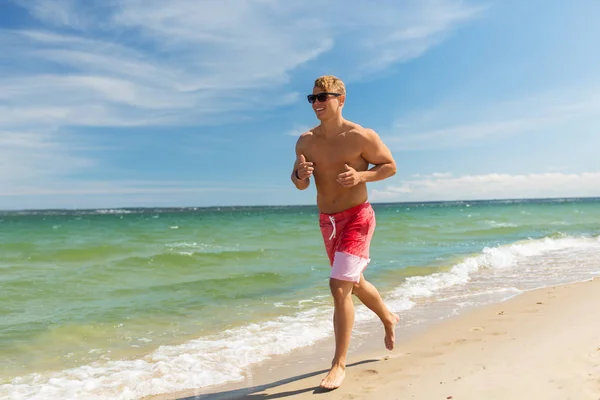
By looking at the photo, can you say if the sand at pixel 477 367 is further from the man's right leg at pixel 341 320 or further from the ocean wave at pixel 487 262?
the ocean wave at pixel 487 262

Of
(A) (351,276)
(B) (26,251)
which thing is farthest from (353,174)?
(B) (26,251)

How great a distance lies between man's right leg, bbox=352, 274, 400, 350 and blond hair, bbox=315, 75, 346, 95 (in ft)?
4.77

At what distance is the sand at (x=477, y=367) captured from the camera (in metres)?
3.07

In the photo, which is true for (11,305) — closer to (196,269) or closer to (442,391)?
(196,269)

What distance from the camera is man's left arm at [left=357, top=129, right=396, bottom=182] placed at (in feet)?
12.0

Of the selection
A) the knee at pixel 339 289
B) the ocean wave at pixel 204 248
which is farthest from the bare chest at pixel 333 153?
the ocean wave at pixel 204 248

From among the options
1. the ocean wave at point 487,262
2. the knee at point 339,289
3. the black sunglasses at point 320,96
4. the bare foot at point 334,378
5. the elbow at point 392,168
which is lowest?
the ocean wave at point 487,262

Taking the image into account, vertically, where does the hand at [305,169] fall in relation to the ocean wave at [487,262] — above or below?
above

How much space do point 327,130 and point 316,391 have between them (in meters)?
1.93

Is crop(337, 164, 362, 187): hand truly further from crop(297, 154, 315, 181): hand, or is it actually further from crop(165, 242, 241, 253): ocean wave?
crop(165, 242, 241, 253): ocean wave

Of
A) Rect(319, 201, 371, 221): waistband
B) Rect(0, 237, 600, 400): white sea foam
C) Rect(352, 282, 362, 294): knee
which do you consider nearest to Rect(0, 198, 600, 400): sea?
Rect(0, 237, 600, 400): white sea foam

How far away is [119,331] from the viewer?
6.14 metres

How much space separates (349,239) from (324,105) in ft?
3.34

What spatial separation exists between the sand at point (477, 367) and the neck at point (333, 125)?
1.87 m
